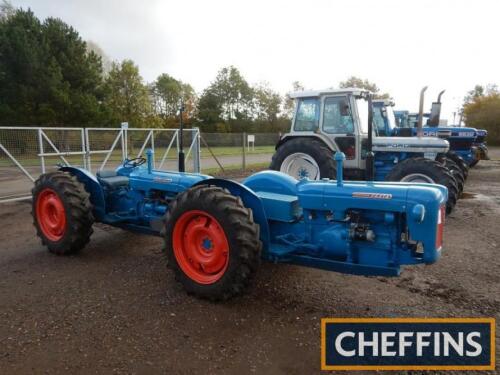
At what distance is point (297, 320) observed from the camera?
10.4 feet

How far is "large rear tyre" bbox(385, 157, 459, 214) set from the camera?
6.40 m

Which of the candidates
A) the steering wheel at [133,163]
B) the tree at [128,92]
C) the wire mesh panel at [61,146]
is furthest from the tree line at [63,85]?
the steering wheel at [133,163]

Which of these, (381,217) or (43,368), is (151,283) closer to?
(43,368)

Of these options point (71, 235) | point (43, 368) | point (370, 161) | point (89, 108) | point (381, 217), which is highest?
point (89, 108)

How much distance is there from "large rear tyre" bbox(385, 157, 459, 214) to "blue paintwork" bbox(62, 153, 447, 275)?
351cm

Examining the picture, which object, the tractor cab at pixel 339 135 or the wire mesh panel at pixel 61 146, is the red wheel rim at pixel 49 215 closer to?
the wire mesh panel at pixel 61 146

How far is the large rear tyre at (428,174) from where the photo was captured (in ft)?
21.0

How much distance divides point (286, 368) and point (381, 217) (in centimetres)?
142

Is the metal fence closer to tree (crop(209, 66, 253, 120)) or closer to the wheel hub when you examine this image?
the wheel hub

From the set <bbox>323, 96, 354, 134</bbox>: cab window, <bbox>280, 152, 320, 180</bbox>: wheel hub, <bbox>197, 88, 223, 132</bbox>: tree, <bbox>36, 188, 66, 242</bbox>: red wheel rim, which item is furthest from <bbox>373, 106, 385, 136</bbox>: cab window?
<bbox>197, 88, 223, 132</bbox>: tree

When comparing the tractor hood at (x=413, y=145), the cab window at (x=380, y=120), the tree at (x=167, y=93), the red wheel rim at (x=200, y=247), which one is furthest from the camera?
the tree at (x=167, y=93)

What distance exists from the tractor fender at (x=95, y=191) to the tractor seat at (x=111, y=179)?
0.13 meters

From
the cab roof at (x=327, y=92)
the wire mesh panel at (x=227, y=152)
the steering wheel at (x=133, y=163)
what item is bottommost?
the wire mesh panel at (x=227, y=152)

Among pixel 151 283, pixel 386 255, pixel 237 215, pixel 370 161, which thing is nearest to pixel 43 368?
pixel 151 283
